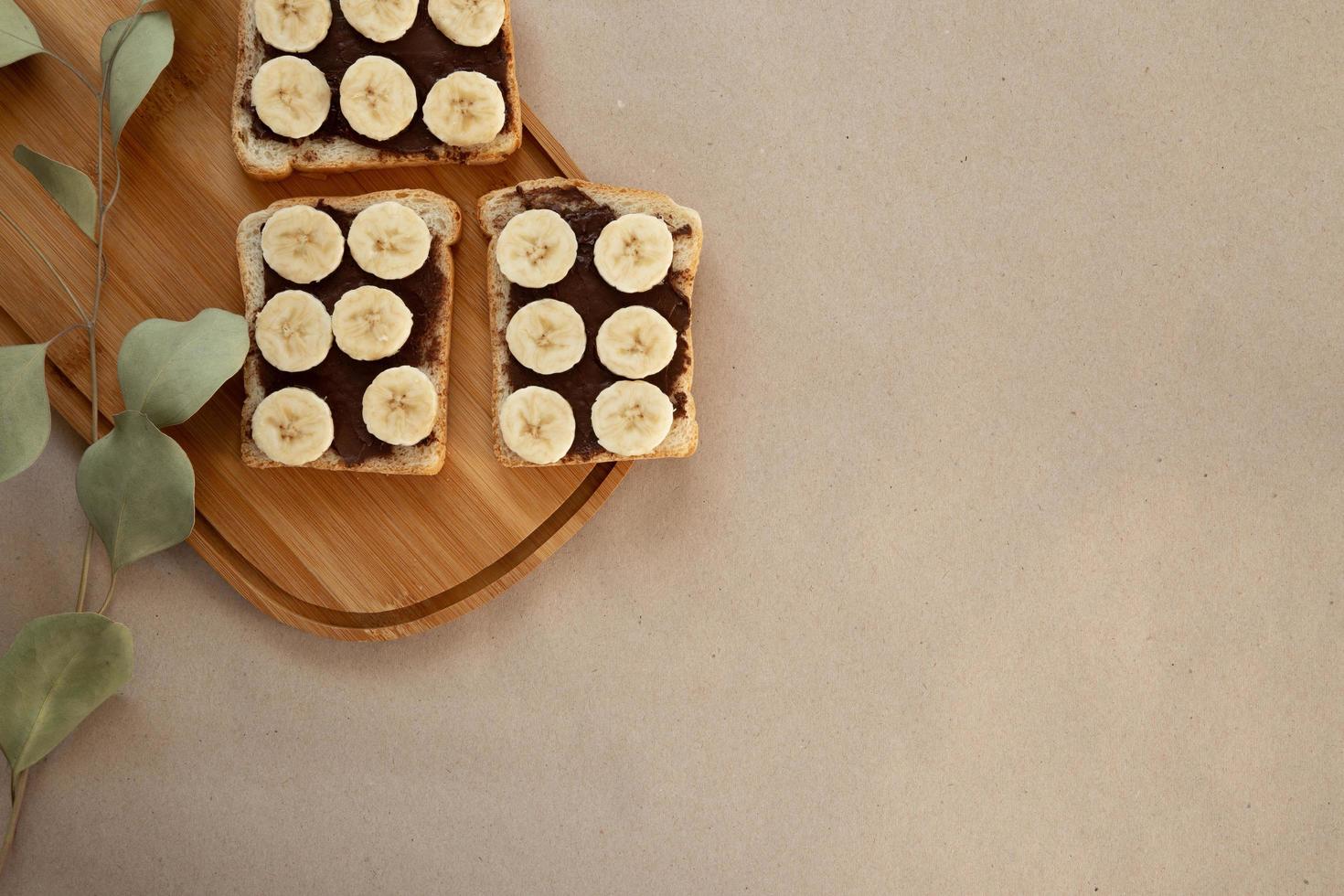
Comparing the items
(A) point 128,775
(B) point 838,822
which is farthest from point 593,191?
(A) point 128,775

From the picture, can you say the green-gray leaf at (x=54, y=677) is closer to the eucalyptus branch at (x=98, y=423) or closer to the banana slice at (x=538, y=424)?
the eucalyptus branch at (x=98, y=423)

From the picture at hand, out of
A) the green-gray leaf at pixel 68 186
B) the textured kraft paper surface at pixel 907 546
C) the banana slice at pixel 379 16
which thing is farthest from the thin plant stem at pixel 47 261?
the banana slice at pixel 379 16

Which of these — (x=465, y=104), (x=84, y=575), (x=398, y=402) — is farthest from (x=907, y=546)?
(x=84, y=575)

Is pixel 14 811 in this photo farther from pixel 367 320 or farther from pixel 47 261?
pixel 367 320

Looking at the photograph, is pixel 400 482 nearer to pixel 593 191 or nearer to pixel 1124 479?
pixel 593 191

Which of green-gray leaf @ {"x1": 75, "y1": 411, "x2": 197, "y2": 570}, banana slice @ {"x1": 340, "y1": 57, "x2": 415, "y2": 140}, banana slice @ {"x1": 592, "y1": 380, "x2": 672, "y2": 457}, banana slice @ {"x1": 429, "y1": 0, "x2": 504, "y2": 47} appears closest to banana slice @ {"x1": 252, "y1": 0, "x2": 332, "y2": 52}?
banana slice @ {"x1": 340, "y1": 57, "x2": 415, "y2": 140}

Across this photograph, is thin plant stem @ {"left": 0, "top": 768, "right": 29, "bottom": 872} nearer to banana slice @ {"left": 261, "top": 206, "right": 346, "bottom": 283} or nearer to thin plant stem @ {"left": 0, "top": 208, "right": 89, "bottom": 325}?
thin plant stem @ {"left": 0, "top": 208, "right": 89, "bottom": 325}
